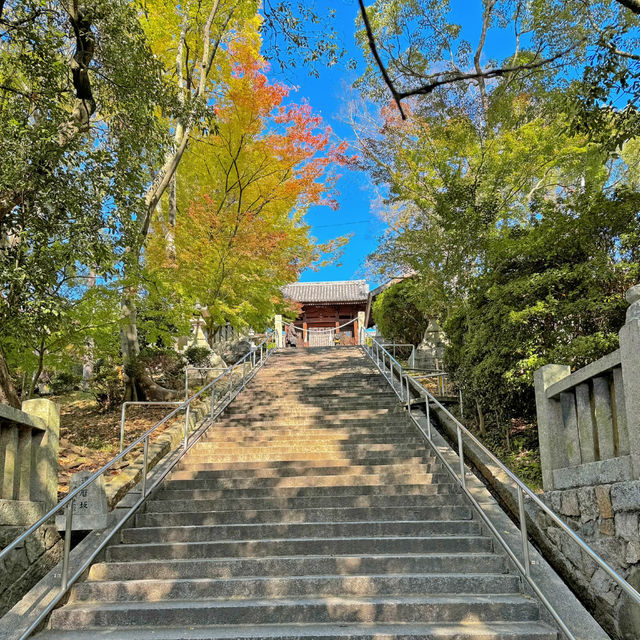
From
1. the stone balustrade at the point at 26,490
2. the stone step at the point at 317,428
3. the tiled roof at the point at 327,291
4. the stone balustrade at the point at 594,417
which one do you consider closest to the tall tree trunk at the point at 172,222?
the stone step at the point at 317,428

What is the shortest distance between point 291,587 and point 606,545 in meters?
2.39

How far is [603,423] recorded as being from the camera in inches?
148

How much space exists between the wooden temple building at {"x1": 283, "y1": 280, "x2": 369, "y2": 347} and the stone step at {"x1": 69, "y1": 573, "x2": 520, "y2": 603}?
18.4 meters

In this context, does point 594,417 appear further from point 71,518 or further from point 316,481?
point 71,518

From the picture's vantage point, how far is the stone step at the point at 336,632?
3.13m

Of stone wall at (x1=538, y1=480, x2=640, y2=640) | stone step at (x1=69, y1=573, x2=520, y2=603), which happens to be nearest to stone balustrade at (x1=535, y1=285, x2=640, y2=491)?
stone wall at (x1=538, y1=480, x2=640, y2=640)

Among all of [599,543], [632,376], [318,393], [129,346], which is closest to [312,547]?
[599,543]

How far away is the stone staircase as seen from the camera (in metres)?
3.42

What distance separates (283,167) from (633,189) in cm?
872

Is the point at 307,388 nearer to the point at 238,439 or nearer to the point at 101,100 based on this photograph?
the point at 238,439

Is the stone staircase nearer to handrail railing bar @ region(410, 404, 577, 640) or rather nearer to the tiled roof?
handrail railing bar @ region(410, 404, 577, 640)

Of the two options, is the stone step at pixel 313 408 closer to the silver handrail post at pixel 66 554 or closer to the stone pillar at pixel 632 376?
the silver handrail post at pixel 66 554

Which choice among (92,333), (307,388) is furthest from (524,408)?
(92,333)

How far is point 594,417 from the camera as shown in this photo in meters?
3.97
